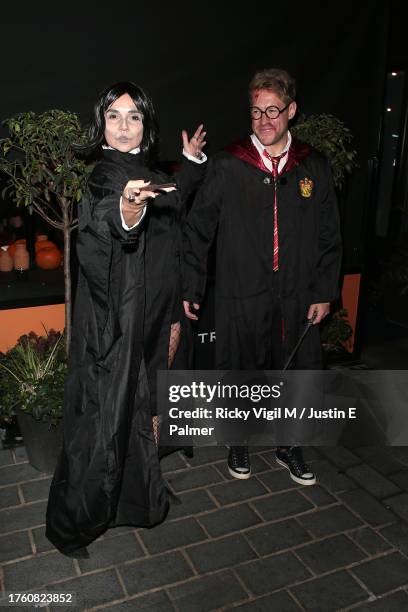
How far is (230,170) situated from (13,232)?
7.05 feet

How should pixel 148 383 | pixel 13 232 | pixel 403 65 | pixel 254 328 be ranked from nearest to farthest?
pixel 148 383 → pixel 254 328 → pixel 13 232 → pixel 403 65

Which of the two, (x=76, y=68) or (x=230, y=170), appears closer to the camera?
(x=230, y=170)

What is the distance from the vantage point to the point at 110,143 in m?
2.91

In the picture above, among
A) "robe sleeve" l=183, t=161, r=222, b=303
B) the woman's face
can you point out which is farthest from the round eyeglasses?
the woman's face

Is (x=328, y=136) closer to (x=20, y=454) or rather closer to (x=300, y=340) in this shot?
(x=300, y=340)

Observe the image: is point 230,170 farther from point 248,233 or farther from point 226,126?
point 226,126

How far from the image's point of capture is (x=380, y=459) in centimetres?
416

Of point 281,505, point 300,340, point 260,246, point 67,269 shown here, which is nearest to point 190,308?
point 260,246

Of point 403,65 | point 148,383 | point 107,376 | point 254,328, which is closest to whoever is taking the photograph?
point 107,376

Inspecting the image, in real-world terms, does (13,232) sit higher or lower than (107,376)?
higher

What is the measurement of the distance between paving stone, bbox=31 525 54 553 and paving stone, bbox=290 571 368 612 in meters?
1.29

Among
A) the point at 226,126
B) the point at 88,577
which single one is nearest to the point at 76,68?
the point at 226,126

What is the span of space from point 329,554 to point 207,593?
71cm

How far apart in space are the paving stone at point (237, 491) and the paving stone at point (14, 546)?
44.1 inches
